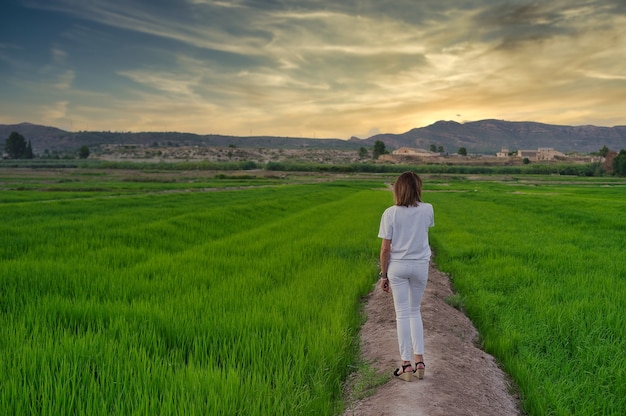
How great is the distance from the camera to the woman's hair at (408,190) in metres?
4.04

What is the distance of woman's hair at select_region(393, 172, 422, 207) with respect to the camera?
13.3 feet

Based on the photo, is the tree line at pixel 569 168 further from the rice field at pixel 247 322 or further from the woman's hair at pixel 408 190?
the woman's hair at pixel 408 190

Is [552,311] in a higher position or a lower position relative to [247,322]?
lower

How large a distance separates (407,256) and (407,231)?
→ 25 centimetres

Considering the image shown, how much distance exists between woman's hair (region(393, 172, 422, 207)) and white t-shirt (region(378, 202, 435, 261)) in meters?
0.06

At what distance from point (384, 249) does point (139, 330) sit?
3.05 meters

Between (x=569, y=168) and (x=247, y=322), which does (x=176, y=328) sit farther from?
(x=569, y=168)

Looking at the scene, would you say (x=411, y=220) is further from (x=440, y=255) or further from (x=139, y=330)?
(x=440, y=255)

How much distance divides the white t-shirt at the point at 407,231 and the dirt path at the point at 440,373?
1.25m

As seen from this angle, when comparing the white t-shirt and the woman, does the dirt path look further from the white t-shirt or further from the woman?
the white t-shirt

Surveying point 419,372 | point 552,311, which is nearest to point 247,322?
point 419,372

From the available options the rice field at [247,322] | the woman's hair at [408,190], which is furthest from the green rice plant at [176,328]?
the woman's hair at [408,190]

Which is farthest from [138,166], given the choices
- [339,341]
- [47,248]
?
[339,341]

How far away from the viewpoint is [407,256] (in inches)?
159
